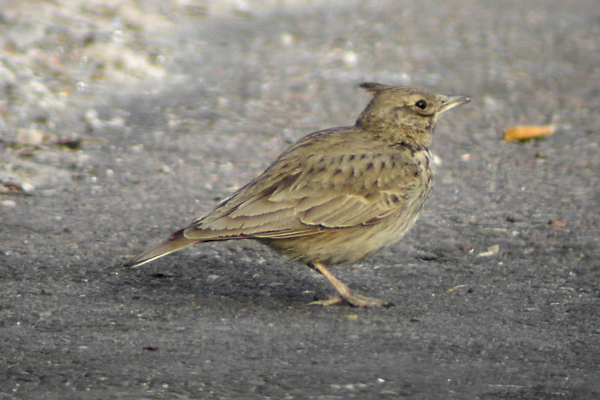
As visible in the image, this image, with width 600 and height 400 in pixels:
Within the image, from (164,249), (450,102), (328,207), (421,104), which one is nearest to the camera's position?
(164,249)

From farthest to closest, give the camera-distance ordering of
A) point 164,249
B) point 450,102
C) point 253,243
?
point 253,243
point 450,102
point 164,249

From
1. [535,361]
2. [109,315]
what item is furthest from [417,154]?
[109,315]

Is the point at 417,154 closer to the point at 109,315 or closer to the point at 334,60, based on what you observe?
the point at 109,315

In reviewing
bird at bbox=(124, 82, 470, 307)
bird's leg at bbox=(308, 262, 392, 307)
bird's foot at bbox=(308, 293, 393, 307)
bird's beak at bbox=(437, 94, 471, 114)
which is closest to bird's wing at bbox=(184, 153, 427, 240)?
bird at bbox=(124, 82, 470, 307)

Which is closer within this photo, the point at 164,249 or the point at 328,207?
the point at 164,249

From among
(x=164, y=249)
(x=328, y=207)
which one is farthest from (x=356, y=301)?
(x=164, y=249)

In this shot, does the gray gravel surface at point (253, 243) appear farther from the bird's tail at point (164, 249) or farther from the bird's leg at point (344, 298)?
the bird's tail at point (164, 249)

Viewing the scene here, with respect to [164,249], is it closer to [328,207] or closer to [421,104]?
[328,207]
